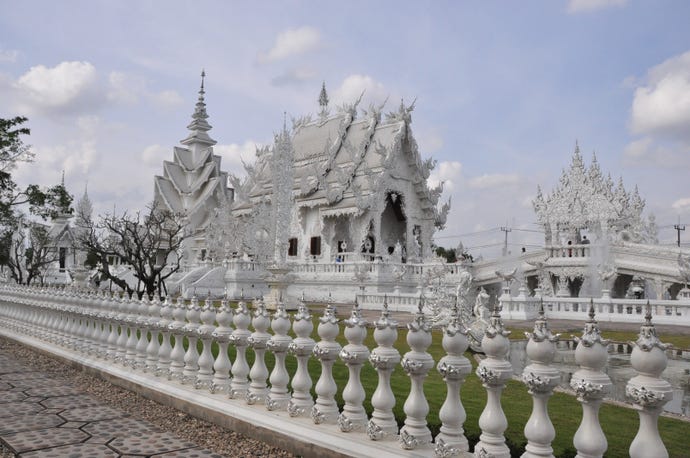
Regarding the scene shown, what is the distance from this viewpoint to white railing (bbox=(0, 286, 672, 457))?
2.61 m

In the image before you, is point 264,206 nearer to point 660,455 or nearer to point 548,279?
point 548,279

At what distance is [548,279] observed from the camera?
25406mm

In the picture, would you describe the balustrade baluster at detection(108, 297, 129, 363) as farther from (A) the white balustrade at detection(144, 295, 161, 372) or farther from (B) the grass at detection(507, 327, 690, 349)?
(B) the grass at detection(507, 327, 690, 349)

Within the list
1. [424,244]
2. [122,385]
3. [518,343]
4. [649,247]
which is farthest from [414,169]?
[122,385]

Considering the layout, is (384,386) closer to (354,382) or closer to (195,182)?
(354,382)

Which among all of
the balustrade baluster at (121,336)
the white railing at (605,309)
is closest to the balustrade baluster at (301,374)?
the balustrade baluster at (121,336)

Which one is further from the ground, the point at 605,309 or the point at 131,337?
the point at 605,309

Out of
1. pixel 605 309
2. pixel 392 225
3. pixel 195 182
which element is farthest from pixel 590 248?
pixel 195 182

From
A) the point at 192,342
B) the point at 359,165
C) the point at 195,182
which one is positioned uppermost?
the point at 195,182

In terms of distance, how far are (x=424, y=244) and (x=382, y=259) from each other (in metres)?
5.72

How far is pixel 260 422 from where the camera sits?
439 centimetres

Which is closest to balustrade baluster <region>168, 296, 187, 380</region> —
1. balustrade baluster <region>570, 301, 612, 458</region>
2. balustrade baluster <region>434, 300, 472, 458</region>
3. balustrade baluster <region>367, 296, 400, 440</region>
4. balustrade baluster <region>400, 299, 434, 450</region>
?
balustrade baluster <region>367, 296, 400, 440</region>

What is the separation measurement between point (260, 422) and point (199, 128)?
154 feet

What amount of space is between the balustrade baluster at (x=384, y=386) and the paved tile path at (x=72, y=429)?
141cm
